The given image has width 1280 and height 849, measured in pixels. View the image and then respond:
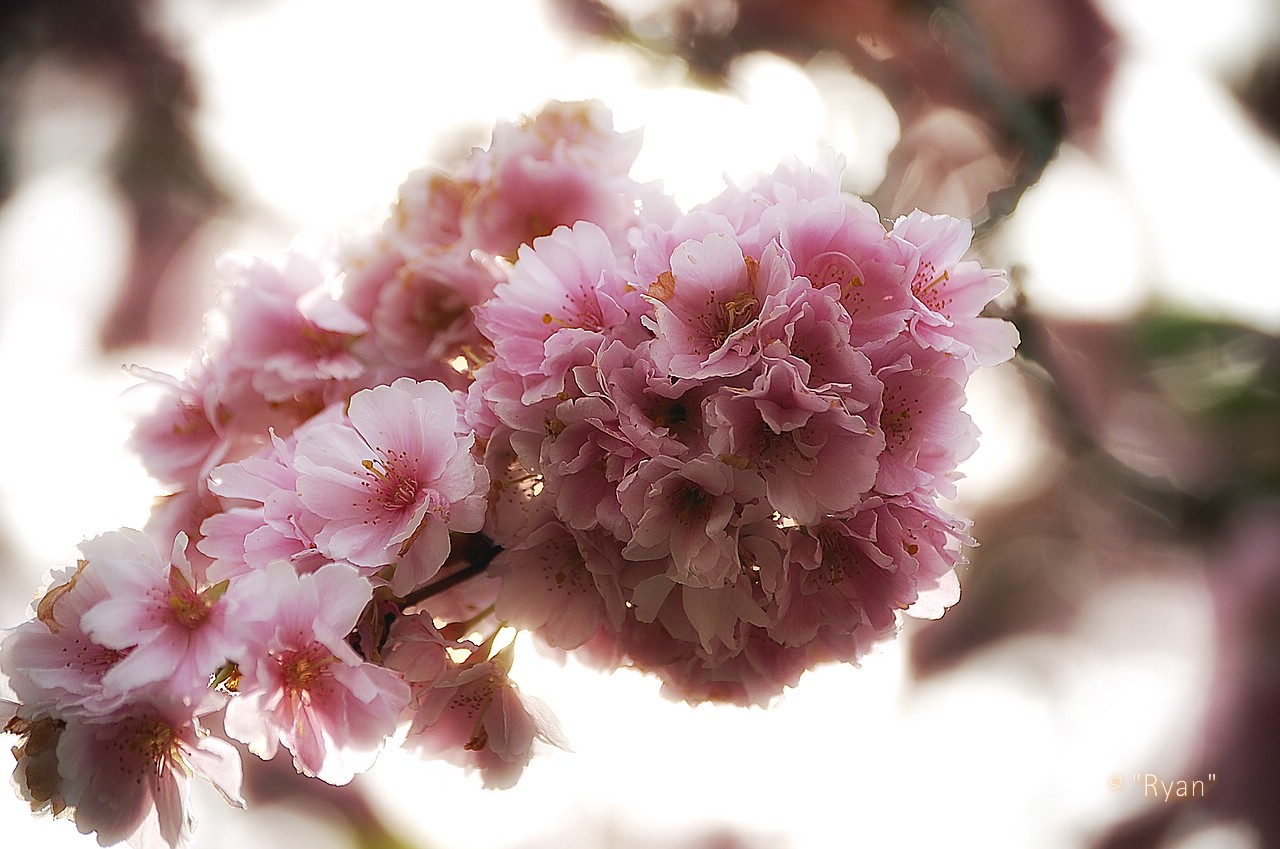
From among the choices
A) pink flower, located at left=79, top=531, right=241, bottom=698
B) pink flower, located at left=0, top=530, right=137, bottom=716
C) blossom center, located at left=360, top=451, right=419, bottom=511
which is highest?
blossom center, located at left=360, top=451, right=419, bottom=511

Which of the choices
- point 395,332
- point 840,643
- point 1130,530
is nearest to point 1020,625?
point 1130,530

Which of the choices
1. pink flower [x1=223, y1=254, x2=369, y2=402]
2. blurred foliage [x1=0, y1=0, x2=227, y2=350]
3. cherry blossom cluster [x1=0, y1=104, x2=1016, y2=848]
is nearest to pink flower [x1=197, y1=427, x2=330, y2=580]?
cherry blossom cluster [x1=0, y1=104, x2=1016, y2=848]

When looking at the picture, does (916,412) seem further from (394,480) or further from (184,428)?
(184,428)

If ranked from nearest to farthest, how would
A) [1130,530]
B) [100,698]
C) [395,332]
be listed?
[100,698] → [395,332] → [1130,530]

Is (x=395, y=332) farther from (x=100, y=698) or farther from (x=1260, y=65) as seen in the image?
(x=1260, y=65)

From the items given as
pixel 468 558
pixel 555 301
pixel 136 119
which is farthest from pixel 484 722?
pixel 136 119

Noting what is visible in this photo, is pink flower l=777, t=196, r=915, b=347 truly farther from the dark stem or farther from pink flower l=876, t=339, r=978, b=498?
the dark stem

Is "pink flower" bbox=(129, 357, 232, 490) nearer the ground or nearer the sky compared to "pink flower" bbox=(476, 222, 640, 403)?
nearer the ground
